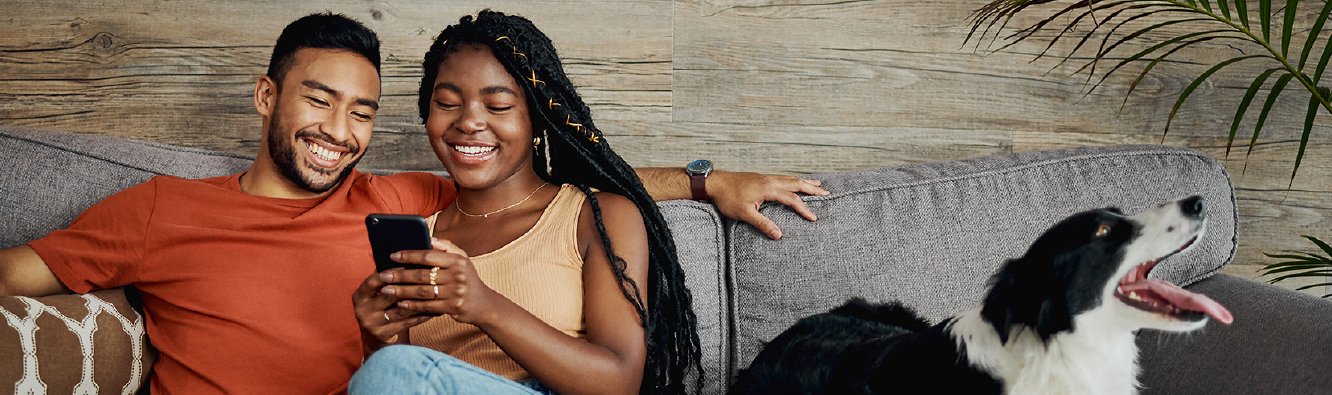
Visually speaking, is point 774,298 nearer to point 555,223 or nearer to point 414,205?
point 555,223

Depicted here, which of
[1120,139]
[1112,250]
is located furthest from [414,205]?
[1120,139]

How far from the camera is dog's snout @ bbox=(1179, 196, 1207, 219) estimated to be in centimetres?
77

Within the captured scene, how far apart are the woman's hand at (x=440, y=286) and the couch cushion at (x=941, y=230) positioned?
58 cm

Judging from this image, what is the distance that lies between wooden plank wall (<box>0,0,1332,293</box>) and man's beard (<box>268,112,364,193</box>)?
570mm

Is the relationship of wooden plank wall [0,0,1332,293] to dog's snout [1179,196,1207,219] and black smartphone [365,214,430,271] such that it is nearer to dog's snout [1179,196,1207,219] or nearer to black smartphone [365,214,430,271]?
→ black smartphone [365,214,430,271]

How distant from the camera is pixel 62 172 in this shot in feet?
4.31

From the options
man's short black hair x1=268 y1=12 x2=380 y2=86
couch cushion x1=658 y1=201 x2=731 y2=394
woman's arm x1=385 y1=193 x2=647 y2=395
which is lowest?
couch cushion x1=658 y1=201 x2=731 y2=394

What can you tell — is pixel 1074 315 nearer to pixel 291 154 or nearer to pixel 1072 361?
pixel 1072 361

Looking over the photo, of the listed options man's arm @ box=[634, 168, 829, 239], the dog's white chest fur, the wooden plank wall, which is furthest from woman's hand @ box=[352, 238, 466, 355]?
the wooden plank wall

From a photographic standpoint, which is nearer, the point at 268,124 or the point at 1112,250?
the point at 1112,250

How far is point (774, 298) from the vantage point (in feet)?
4.39

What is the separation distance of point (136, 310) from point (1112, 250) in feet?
4.67

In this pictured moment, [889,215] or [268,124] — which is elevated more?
[268,124]

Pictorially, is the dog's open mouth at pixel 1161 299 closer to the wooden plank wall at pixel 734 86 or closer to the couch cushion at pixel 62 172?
the wooden plank wall at pixel 734 86
